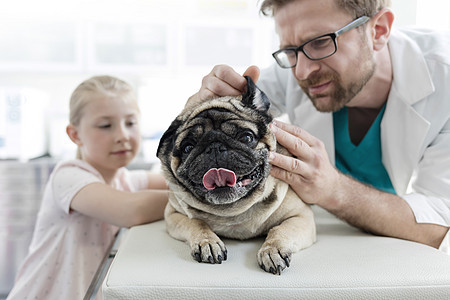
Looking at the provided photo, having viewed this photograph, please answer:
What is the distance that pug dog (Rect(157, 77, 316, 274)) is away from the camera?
0.67 metres

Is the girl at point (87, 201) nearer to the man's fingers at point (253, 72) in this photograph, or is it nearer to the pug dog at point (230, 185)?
the pug dog at point (230, 185)

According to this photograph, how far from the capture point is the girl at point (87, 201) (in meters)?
1.00

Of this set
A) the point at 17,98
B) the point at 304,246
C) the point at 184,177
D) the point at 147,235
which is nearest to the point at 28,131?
the point at 17,98

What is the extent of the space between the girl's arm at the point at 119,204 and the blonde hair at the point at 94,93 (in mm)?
317

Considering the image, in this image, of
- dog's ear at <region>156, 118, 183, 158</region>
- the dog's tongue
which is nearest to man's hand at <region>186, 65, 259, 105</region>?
dog's ear at <region>156, 118, 183, 158</region>

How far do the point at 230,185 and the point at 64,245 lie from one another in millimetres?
721

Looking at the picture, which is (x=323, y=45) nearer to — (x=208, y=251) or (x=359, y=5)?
(x=359, y=5)

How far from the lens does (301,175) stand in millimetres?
814

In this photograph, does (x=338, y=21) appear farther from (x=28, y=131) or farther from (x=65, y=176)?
(x=28, y=131)

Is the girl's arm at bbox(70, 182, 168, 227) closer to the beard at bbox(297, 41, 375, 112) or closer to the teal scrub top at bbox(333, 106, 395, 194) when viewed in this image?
the beard at bbox(297, 41, 375, 112)

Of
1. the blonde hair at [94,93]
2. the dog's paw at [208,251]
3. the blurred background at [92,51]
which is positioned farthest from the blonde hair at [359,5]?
the blurred background at [92,51]

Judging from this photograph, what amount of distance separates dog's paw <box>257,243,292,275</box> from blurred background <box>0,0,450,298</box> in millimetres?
1751

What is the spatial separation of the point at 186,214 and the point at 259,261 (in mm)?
241

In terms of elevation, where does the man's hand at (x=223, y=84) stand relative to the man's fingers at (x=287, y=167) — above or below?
above
